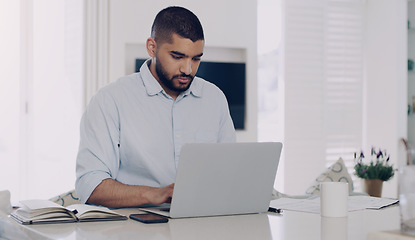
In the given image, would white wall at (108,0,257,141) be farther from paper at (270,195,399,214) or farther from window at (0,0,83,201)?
paper at (270,195,399,214)

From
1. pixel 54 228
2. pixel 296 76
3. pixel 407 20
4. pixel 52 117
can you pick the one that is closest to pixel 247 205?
pixel 54 228

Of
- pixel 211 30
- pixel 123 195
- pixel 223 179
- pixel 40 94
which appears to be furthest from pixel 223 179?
pixel 211 30

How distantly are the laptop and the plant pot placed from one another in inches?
68.0

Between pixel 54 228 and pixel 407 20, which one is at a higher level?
pixel 407 20

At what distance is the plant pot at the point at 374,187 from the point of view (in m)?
3.22

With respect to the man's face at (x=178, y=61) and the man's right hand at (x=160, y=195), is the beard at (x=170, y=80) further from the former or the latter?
the man's right hand at (x=160, y=195)

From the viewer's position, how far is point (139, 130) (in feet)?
6.88

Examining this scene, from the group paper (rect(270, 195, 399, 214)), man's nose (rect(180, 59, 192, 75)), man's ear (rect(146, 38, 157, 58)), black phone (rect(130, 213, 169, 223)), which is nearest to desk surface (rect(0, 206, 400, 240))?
black phone (rect(130, 213, 169, 223))

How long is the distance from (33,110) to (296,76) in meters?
2.39

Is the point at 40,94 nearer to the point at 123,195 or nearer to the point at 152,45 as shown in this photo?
the point at 152,45

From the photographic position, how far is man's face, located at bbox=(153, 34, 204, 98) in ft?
6.64

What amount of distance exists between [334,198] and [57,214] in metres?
0.74

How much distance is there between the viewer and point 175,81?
82.4 inches

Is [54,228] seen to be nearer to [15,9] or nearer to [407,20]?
[15,9]
